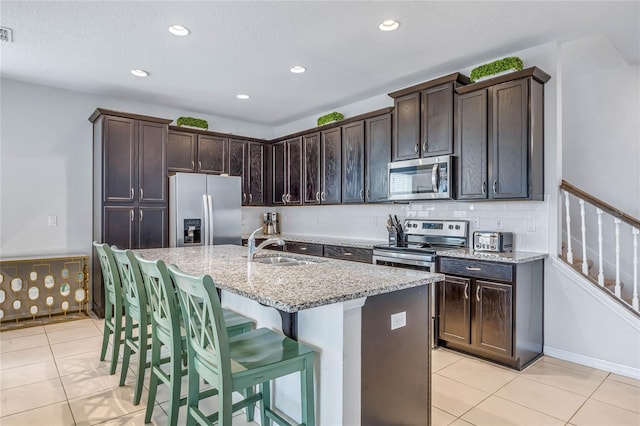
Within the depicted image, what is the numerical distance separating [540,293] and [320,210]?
3.18 metres

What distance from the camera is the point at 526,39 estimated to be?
318 cm

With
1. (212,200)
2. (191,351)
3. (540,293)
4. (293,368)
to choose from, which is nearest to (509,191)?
(540,293)

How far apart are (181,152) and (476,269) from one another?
A: 12.8ft

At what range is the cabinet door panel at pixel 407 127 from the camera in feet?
12.8

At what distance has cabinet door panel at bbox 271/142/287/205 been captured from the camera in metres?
5.77

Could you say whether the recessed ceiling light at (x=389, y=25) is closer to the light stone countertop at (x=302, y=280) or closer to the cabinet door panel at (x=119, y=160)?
the light stone countertop at (x=302, y=280)

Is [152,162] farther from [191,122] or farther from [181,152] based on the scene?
[191,122]

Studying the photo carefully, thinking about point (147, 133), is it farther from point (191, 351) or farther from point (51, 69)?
point (191, 351)

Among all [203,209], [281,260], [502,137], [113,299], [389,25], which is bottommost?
[113,299]

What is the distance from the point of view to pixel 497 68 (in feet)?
10.8

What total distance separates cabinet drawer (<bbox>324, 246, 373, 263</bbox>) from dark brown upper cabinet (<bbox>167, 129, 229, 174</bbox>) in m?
2.05

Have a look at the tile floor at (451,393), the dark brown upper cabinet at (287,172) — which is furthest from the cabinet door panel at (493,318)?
the dark brown upper cabinet at (287,172)

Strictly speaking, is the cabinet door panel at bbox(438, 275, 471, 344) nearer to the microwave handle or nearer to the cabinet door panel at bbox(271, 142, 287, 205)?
the microwave handle

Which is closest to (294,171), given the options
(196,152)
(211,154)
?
(211,154)
